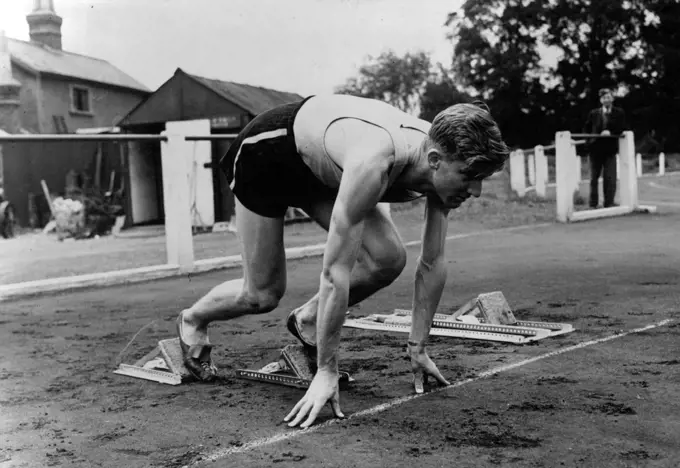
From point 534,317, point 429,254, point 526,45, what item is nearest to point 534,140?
point 526,45

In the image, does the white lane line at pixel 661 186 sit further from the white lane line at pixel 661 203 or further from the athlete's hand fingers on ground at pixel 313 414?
the athlete's hand fingers on ground at pixel 313 414

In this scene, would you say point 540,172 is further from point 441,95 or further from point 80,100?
point 441,95

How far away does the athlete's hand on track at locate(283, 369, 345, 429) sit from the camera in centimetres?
334

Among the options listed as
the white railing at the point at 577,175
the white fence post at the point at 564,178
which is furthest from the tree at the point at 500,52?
the white fence post at the point at 564,178

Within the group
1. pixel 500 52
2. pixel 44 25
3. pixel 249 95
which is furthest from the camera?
pixel 500 52

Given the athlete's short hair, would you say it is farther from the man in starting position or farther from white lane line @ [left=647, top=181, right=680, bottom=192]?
white lane line @ [left=647, top=181, right=680, bottom=192]

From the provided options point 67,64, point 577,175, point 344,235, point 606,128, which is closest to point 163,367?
point 344,235

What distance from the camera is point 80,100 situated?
18219 mm

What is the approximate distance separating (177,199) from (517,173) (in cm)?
1269

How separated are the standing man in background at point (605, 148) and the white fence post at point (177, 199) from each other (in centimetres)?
866

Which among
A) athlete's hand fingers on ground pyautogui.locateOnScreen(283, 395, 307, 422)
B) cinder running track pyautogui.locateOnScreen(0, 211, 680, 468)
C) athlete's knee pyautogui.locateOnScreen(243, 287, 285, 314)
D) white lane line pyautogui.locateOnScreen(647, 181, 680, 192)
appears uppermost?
athlete's knee pyautogui.locateOnScreen(243, 287, 285, 314)

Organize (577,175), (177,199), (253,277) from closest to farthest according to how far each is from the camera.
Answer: (253,277), (177,199), (577,175)

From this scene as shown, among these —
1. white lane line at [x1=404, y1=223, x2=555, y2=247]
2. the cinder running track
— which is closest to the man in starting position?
A: the cinder running track

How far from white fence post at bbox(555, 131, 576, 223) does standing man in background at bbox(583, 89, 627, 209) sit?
1153 mm
